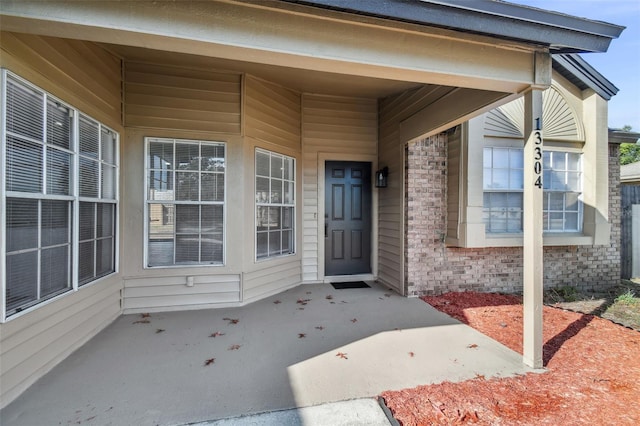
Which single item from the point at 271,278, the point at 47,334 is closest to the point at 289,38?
the point at 47,334

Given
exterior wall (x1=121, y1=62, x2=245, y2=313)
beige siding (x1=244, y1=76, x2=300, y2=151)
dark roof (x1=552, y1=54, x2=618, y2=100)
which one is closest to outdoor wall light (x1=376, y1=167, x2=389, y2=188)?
beige siding (x1=244, y1=76, x2=300, y2=151)

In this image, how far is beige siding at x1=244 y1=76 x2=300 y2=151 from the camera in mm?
4113

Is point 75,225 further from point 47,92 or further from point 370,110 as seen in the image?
point 370,110

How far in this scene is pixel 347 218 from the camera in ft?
17.6

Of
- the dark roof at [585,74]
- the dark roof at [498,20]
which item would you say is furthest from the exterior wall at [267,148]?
the dark roof at [585,74]

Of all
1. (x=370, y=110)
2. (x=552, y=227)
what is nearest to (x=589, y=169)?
(x=552, y=227)

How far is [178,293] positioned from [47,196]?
74.6 inches

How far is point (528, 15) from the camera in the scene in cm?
224

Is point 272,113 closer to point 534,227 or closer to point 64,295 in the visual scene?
point 64,295

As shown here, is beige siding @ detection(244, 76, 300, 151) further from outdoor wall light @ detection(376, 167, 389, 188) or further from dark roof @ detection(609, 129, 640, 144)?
dark roof @ detection(609, 129, 640, 144)

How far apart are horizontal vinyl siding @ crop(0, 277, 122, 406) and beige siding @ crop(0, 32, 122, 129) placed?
182cm

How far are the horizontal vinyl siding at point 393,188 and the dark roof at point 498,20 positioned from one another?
1.75 meters

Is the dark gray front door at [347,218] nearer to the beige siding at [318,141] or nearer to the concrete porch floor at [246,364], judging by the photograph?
the beige siding at [318,141]

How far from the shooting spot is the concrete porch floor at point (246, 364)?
2.00 metres
